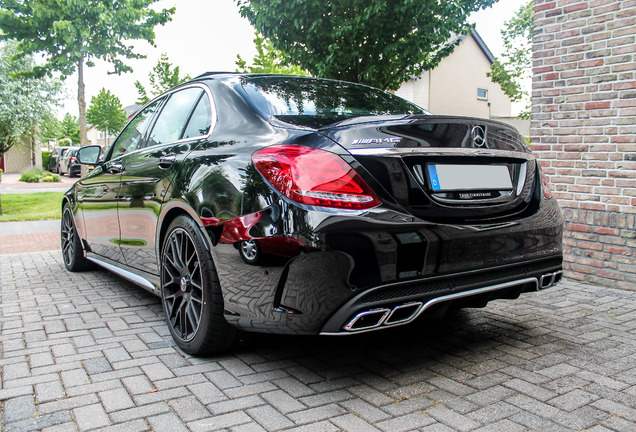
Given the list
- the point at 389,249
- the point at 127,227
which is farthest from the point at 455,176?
the point at 127,227

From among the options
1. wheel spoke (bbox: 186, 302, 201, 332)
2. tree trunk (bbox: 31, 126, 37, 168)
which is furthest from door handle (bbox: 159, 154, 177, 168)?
tree trunk (bbox: 31, 126, 37, 168)

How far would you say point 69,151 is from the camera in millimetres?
36688

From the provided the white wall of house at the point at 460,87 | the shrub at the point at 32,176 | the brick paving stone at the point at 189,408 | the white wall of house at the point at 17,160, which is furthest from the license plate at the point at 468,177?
the white wall of house at the point at 17,160

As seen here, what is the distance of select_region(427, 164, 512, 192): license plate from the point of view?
2600 millimetres

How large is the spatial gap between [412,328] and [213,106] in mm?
1912

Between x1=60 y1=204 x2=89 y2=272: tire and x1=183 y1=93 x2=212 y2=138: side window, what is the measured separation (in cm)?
272

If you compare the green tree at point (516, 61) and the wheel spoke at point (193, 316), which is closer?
the wheel spoke at point (193, 316)

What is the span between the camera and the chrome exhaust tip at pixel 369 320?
2375mm

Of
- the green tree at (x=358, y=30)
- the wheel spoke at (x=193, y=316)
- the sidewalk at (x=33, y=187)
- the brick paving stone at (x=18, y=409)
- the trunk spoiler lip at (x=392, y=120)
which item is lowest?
the brick paving stone at (x=18, y=409)

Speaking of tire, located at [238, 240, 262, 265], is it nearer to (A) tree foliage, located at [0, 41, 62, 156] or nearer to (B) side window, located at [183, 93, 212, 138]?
(B) side window, located at [183, 93, 212, 138]

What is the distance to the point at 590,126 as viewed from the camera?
16.8ft

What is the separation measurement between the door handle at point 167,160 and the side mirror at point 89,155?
1.85 metres

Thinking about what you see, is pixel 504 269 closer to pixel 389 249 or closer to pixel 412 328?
pixel 389 249

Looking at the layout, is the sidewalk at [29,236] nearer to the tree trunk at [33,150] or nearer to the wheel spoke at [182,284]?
the wheel spoke at [182,284]
